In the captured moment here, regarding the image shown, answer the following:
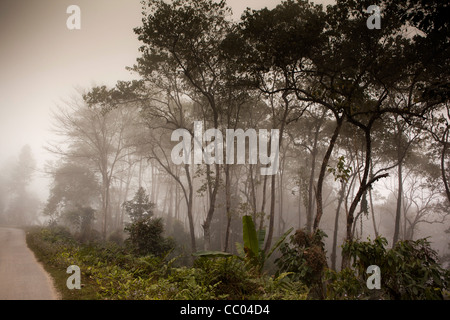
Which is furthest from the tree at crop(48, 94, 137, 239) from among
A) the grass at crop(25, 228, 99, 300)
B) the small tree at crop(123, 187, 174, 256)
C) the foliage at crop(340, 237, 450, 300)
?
the foliage at crop(340, 237, 450, 300)

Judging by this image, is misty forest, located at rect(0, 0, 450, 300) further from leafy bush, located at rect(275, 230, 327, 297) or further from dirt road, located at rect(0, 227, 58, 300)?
dirt road, located at rect(0, 227, 58, 300)

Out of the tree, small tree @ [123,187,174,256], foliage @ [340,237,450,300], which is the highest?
the tree

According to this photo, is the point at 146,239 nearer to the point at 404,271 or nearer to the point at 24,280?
the point at 24,280

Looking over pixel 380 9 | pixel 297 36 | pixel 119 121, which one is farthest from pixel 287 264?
pixel 119 121

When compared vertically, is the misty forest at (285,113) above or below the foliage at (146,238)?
above

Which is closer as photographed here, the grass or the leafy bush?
the grass

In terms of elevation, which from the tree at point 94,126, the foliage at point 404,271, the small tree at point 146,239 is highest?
the tree at point 94,126

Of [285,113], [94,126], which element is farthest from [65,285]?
[94,126]

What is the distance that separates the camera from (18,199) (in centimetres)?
4381

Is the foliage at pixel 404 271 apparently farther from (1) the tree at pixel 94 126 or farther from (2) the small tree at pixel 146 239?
(1) the tree at pixel 94 126

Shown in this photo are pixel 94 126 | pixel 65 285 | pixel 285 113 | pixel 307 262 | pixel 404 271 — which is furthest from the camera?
pixel 94 126

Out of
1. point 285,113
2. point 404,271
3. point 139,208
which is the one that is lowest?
point 139,208

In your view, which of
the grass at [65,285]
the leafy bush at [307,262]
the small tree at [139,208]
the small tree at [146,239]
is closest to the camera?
the grass at [65,285]

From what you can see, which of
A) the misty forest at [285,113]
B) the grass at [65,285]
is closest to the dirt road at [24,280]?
the grass at [65,285]
